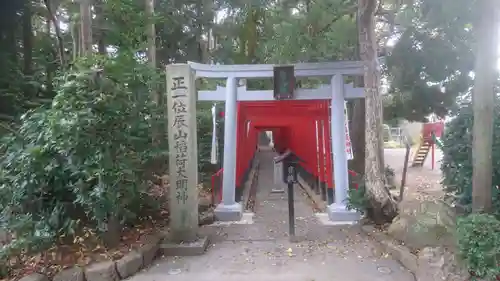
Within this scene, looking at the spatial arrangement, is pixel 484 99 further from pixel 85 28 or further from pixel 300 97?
pixel 85 28

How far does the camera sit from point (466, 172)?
5.24 meters

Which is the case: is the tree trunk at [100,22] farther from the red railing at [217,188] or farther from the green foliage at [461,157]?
the green foliage at [461,157]

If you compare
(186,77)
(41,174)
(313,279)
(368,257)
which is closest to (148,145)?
(186,77)

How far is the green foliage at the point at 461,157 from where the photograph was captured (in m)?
4.93

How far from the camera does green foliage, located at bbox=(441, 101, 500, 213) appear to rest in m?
4.93

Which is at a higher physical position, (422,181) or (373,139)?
(373,139)

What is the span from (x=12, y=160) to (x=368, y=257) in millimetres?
4893

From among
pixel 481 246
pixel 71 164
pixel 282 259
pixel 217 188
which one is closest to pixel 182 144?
pixel 71 164

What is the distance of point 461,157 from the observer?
17.9 ft

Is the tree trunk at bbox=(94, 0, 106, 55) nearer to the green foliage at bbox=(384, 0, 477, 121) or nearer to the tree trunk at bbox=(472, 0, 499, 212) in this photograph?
the green foliage at bbox=(384, 0, 477, 121)

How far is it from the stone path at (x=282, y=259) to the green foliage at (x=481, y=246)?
1101 mm

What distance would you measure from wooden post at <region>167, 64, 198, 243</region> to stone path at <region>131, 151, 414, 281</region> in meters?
0.80

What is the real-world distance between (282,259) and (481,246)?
2.66 m

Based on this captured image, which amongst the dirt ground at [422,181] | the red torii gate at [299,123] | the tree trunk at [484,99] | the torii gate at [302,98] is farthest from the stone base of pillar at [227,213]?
the tree trunk at [484,99]
